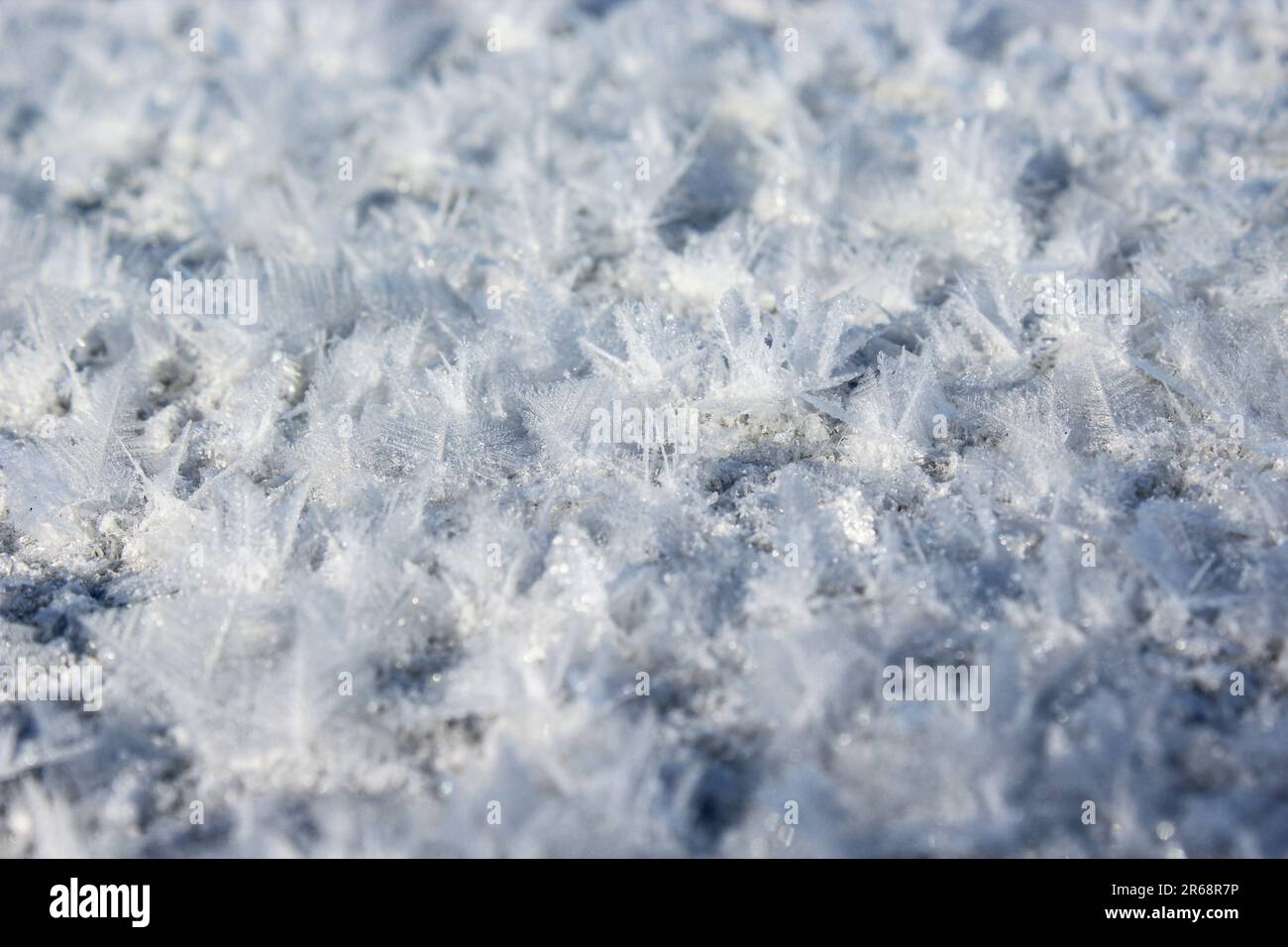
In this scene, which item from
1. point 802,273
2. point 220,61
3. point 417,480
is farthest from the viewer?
point 220,61

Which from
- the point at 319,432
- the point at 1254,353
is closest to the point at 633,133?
the point at 319,432

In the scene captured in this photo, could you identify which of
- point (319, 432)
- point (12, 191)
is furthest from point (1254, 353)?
point (12, 191)

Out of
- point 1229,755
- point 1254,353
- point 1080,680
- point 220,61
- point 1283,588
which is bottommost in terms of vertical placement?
point 1229,755

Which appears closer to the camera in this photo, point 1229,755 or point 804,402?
point 1229,755

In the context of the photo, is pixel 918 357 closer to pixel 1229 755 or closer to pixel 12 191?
pixel 1229 755

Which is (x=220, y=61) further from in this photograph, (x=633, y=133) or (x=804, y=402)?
(x=804, y=402)

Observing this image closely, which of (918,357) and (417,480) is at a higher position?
(918,357)

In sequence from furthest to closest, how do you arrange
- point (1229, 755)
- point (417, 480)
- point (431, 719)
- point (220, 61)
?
point (220, 61) → point (417, 480) → point (431, 719) → point (1229, 755)
